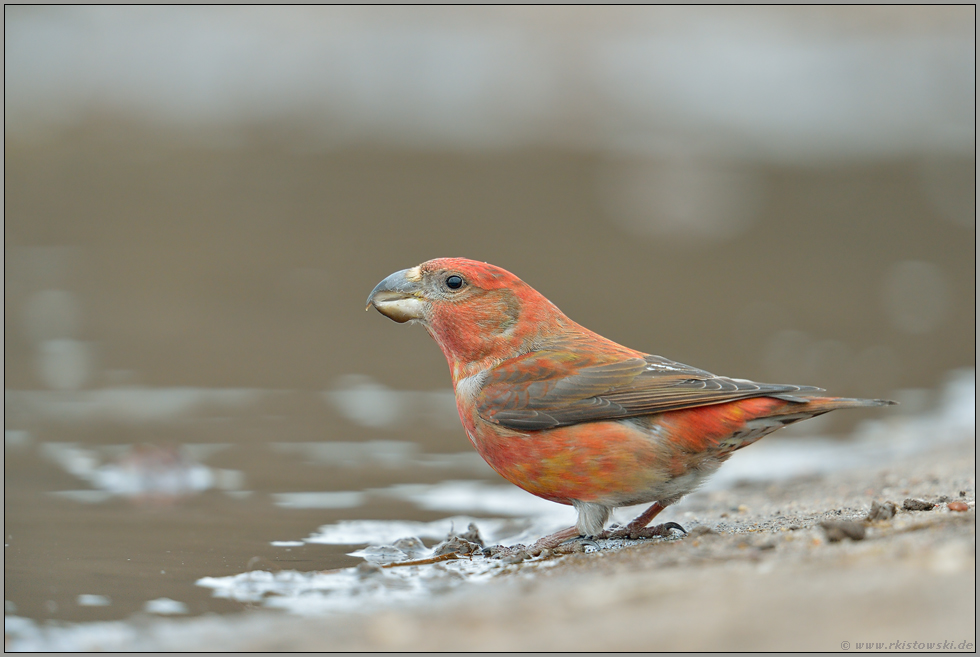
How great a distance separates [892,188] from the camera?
16.8 m

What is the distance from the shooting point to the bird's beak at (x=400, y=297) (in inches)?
197

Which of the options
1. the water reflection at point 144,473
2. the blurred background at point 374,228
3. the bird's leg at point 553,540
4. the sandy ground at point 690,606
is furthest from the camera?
the blurred background at point 374,228

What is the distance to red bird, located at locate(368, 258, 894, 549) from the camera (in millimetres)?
4293

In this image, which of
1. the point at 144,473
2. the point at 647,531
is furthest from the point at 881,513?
the point at 144,473

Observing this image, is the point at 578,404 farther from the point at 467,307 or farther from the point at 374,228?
the point at 374,228

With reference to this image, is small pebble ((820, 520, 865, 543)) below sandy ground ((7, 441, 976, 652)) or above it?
above

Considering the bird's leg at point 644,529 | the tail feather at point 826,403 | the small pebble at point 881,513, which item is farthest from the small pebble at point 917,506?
the bird's leg at point 644,529

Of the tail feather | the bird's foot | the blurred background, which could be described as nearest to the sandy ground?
the bird's foot

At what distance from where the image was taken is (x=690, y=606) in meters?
2.87

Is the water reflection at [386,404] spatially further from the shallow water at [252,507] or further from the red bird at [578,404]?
the red bird at [578,404]

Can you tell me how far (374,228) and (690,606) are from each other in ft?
36.4

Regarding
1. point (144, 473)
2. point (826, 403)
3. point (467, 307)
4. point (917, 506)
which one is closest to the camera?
point (826, 403)

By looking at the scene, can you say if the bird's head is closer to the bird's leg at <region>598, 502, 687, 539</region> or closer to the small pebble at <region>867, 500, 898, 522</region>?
the bird's leg at <region>598, 502, 687, 539</region>

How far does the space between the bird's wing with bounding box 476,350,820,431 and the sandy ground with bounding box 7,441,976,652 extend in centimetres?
59
